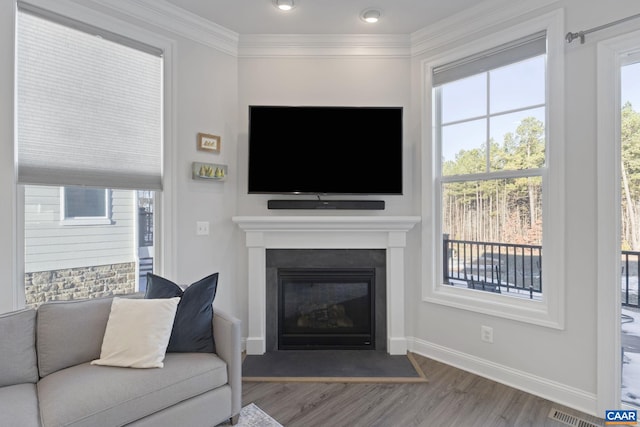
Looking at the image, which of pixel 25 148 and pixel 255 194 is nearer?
pixel 25 148

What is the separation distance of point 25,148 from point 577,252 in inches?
139

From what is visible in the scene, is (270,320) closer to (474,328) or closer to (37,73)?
(474,328)

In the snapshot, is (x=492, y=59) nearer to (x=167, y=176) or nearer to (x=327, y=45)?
(x=327, y=45)

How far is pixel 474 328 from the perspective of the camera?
8.46 feet

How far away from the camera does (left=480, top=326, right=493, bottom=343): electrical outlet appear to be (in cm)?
248

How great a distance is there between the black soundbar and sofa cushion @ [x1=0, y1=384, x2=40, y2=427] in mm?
1886

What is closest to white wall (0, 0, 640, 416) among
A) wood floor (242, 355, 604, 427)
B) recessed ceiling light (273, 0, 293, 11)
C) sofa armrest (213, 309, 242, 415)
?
wood floor (242, 355, 604, 427)

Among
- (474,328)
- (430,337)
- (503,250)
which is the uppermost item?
(503,250)

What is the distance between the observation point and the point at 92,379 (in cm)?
158

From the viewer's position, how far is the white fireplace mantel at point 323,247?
283 centimetres

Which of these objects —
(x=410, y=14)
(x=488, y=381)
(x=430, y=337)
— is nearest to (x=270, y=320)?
(x=430, y=337)

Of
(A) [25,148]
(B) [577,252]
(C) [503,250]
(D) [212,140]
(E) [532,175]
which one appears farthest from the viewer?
(D) [212,140]

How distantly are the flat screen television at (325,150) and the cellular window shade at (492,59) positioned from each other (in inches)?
20.5

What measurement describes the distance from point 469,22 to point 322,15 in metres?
1.17
